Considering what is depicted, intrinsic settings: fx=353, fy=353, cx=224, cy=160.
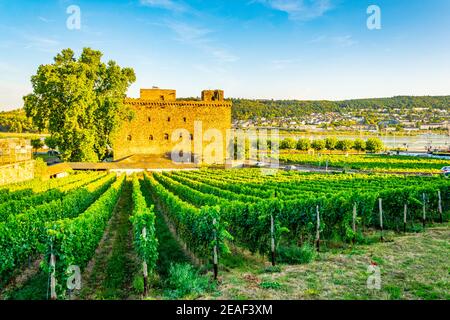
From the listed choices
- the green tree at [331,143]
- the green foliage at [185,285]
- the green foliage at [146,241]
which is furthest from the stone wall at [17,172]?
the green tree at [331,143]

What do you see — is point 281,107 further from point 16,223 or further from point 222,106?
point 16,223

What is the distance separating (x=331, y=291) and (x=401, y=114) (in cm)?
21747

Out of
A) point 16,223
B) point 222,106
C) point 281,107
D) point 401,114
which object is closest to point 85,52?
point 222,106

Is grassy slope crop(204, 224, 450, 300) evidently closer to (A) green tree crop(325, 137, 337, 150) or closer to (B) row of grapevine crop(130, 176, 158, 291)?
(B) row of grapevine crop(130, 176, 158, 291)

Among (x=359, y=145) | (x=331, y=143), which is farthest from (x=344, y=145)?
(x=359, y=145)

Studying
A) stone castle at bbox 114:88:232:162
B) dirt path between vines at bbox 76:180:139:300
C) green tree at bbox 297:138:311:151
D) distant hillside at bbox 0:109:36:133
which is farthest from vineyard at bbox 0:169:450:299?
distant hillside at bbox 0:109:36:133

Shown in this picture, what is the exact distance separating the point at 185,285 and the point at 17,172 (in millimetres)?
23176

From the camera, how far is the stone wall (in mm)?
23844

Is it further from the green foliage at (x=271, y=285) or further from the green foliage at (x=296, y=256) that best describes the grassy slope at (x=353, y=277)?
the green foliage at (x=296, y=256)

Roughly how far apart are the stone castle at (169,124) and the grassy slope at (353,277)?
4728 cm

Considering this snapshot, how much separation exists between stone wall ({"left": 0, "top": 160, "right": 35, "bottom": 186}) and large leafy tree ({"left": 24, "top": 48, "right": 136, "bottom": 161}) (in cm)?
651

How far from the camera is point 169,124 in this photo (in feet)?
188

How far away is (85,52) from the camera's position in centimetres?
3759
